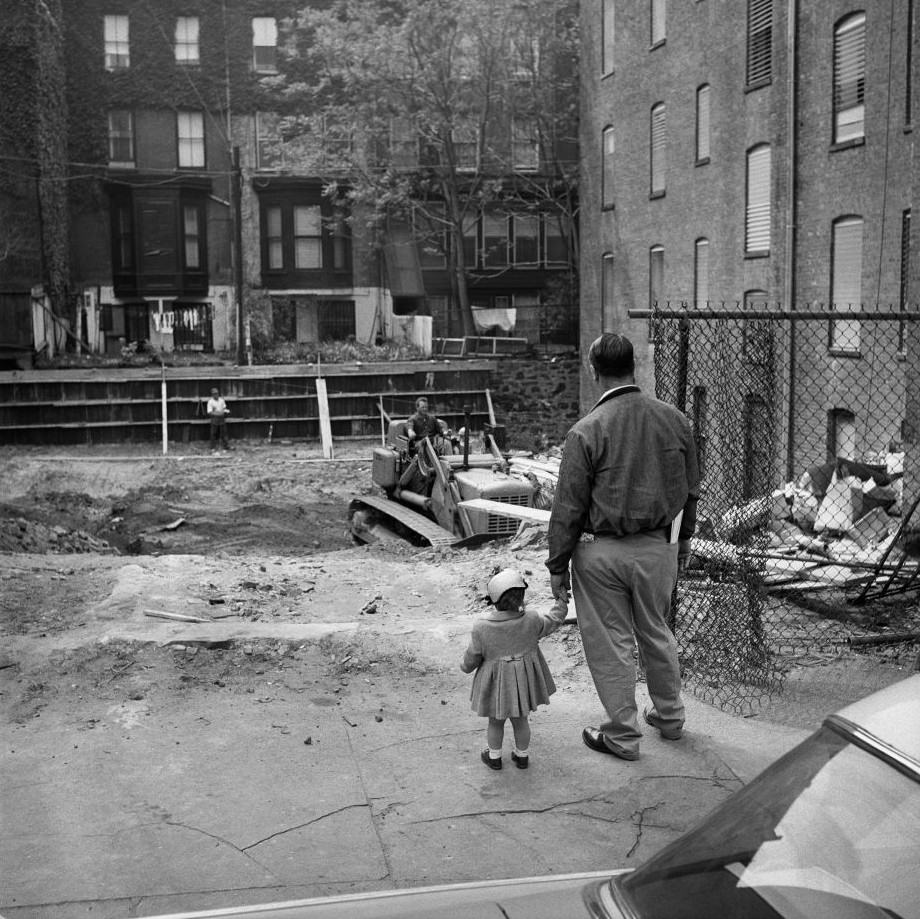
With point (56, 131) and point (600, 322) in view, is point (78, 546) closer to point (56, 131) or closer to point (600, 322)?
point (600, 322)

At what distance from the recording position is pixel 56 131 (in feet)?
136

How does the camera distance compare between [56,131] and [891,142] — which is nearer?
[891,142]

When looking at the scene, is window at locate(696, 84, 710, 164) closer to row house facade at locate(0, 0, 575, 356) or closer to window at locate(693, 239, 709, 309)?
window at locate(693, 239, 709, 309)

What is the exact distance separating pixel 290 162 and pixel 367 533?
25999mm

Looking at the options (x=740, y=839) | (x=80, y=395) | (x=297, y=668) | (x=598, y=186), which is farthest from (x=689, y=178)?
(x=740, y=839)

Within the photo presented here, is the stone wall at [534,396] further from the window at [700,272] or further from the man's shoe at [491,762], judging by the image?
the man's shoe at [491,762]

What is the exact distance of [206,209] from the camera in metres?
44.9

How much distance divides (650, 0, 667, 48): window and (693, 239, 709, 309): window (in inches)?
214

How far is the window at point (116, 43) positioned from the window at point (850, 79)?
29.6m

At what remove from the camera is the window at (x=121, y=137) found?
44.2m

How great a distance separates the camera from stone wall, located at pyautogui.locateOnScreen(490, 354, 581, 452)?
36.1m

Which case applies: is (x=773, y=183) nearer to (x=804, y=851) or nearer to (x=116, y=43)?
(x=804, y=851)

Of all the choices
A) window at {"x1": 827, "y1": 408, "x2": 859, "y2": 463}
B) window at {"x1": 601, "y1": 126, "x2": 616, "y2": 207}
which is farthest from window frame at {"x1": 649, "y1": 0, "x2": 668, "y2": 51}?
window at {"x1": 827, "y1": 408, "x2": 859, "y2": 463}

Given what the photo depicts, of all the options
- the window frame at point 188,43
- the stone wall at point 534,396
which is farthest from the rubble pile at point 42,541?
the window frame at point 188,43
